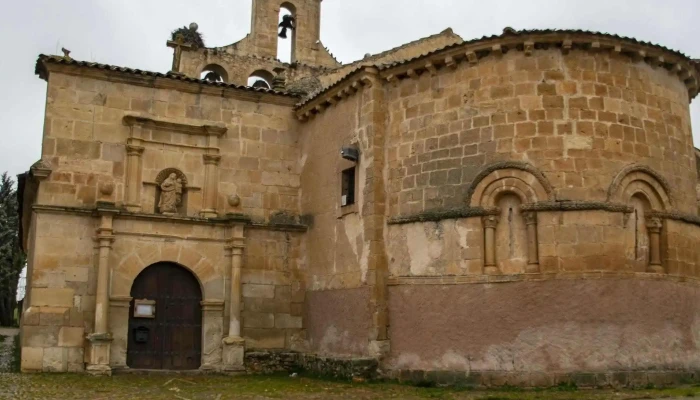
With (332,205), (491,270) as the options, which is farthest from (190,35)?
(491,270)

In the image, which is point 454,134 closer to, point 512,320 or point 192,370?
point 512,320

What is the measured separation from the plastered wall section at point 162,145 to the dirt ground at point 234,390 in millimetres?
3397

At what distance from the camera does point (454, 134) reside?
41.0 feet

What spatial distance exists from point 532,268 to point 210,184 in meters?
6.80

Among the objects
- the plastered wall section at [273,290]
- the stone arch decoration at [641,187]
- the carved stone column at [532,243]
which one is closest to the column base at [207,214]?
the plastered wall section at [273,290]

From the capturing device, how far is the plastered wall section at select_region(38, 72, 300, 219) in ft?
45.8

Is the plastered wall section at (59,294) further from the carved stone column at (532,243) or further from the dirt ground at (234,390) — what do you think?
the carved stone column at (532,243)

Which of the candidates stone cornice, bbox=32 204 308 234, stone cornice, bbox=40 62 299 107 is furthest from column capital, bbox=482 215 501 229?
stone cornice, bbox=40 62 299 107

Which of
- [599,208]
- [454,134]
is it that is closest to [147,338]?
[454,134]

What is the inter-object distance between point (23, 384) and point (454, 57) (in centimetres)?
867

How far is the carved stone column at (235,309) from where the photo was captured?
14.3 meters

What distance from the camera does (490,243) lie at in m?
11.8

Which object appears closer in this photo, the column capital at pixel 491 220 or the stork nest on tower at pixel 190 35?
the column capital at pixel 491 220

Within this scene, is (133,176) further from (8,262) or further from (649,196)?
(8,262)
